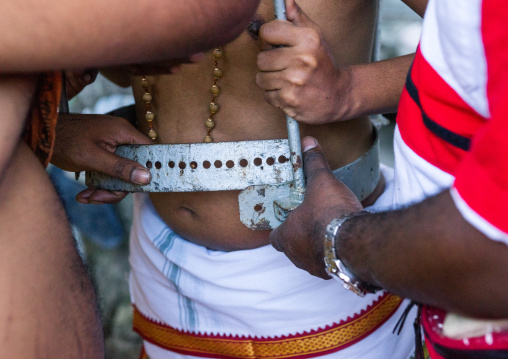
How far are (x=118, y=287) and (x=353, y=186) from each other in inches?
68.6

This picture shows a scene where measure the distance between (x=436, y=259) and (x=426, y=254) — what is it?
12 millimetres

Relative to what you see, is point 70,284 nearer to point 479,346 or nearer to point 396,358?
point 479,346

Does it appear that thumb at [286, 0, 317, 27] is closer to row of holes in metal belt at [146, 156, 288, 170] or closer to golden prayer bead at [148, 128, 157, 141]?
row of holes in metal belt at [146, 156, 288, 170]

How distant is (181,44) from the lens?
537mm

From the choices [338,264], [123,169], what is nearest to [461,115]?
[338,264]

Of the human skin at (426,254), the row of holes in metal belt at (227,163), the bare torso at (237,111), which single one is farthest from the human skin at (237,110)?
the human skin at (426,254)

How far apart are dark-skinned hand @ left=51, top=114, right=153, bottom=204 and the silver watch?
1.28 ft

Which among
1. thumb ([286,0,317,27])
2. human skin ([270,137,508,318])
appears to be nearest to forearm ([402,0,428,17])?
thumb ([286,0,317,27])

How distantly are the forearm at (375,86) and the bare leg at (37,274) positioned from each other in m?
0.53

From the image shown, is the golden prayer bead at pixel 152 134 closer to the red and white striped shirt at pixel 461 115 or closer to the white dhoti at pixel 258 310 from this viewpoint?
the white dhoti at pixel 258 310

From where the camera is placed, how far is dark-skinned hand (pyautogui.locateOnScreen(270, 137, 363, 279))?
697 mm

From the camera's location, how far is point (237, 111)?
0.95 m

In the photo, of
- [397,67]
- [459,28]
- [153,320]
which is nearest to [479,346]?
[459,28]

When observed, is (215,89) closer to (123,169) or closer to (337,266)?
(123,169)
